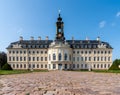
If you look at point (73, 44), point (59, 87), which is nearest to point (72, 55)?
point (73, 44)

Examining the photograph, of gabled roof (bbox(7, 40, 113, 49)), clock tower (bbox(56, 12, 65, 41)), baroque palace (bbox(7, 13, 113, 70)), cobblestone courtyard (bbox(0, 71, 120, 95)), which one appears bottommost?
cobblestone courtyard (bbox(0, 71, 120, 95))

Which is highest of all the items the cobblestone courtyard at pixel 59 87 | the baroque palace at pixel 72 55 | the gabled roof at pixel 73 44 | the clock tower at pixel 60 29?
the clock tower at pixel 60 29

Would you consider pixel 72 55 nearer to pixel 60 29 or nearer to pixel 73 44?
pixel 73 44

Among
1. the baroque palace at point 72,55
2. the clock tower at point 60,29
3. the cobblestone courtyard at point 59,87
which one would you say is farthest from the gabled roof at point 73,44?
the cobblestone courtyard at point 59,87

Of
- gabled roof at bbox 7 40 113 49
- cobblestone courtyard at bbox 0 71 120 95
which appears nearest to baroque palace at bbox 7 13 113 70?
gabled roof at bbox 7 40 113 49

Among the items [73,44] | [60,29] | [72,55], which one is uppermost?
[60,29]

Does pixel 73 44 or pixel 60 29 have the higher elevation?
pixel 60 29

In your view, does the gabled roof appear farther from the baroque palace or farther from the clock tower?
the clock tower

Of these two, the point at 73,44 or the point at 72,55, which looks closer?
the point at 72,55

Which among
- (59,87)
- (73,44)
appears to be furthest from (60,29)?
(59,87)

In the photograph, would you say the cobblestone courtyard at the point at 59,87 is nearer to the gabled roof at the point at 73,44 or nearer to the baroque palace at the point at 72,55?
the baroque palace at the point at 72,55

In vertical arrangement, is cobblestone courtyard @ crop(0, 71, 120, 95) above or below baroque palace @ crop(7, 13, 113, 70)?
below

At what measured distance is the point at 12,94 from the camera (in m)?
6.85

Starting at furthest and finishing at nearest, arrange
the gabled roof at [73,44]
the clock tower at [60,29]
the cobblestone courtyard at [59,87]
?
the gabled roof at [73,44] < the clock tower at [60,29] < the cobblestone courtyard at [59,87]
